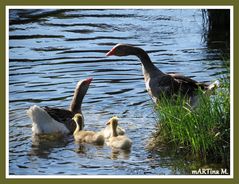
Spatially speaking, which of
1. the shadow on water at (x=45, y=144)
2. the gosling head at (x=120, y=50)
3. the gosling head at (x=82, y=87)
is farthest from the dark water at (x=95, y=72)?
the gosling head at (x=120, y=50)

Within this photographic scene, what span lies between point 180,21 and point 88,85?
5.30 meters

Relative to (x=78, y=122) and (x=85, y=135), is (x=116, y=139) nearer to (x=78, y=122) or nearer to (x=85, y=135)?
(x=85, y=135)

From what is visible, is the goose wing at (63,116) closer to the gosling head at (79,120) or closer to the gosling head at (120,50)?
the gosling head at (79,120)

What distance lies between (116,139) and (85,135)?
605 mm

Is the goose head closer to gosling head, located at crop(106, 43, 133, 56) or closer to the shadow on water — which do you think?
the shadow on water

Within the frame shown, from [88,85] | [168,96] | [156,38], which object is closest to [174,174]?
[168,96]

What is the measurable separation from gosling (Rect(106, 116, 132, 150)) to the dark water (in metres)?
0.13

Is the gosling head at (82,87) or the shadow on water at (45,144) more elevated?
the gosling head at (82,87)

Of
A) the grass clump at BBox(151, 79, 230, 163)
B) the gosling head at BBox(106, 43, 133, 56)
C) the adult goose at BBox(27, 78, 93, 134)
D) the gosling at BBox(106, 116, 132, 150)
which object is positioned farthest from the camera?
the gosling head at BBox(106, 43, 133, 56)

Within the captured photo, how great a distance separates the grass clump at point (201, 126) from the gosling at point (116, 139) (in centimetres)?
48

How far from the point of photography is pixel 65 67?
647 inches

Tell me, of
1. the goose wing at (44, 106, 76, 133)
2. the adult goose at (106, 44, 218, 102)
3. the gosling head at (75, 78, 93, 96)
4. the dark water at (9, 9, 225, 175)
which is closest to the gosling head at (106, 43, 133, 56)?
the adult goose at (106, 44, 218, 102)

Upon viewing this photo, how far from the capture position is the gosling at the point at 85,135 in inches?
508

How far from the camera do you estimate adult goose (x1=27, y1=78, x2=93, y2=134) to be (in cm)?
1331
